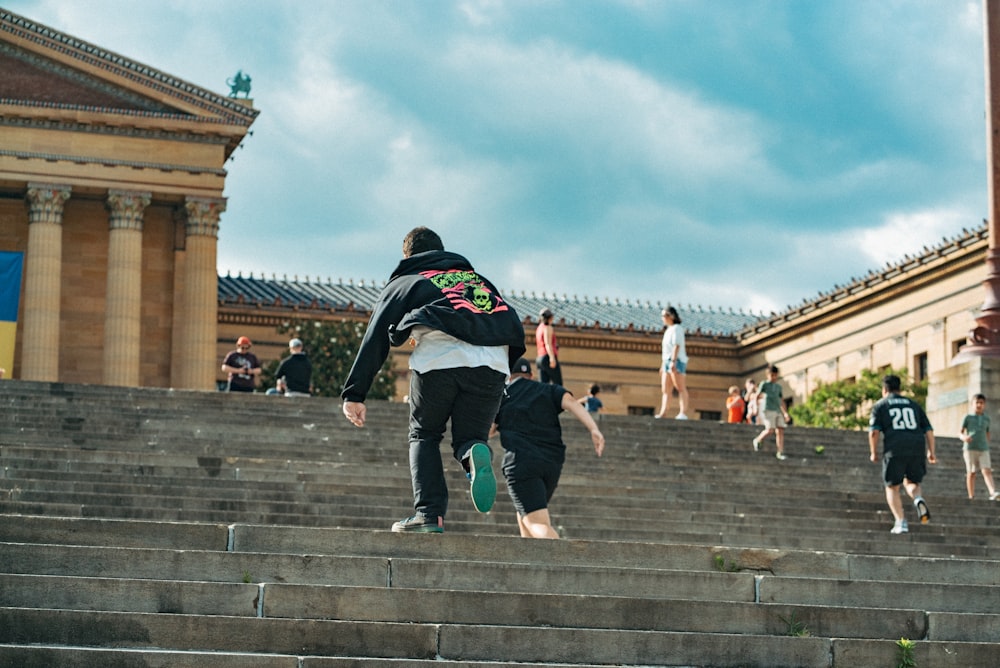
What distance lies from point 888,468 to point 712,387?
3860 centimetres

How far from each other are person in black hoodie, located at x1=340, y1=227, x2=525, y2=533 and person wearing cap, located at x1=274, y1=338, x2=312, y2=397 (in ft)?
51.1

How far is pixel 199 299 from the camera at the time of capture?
42.9 meters

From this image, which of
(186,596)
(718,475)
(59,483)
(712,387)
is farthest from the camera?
(712,387)

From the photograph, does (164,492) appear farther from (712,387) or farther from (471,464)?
(712,387)

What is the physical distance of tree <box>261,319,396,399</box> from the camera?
143 feet

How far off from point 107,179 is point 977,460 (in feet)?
89.2

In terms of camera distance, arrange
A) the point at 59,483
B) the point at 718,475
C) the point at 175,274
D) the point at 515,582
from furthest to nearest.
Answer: the point at 175,274, the point at 718,475, the point at 59,483, the point at 515,582

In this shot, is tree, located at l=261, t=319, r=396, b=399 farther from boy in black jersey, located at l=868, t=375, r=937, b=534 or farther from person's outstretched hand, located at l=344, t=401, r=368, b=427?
person's outstretched hand, located at l=344, t=401, r=368, b=427

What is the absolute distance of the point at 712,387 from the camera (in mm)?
56094

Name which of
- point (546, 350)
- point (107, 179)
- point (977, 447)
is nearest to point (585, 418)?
point (977, 447)

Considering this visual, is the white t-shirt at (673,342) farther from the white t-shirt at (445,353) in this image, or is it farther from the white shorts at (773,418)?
the white t-shirt at (445,353)

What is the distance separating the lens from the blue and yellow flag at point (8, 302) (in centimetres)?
3606

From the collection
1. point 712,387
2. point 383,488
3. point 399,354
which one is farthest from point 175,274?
point 383,488

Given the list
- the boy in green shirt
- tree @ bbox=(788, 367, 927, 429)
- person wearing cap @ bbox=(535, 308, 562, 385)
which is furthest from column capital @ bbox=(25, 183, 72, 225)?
the boy in green shirt
